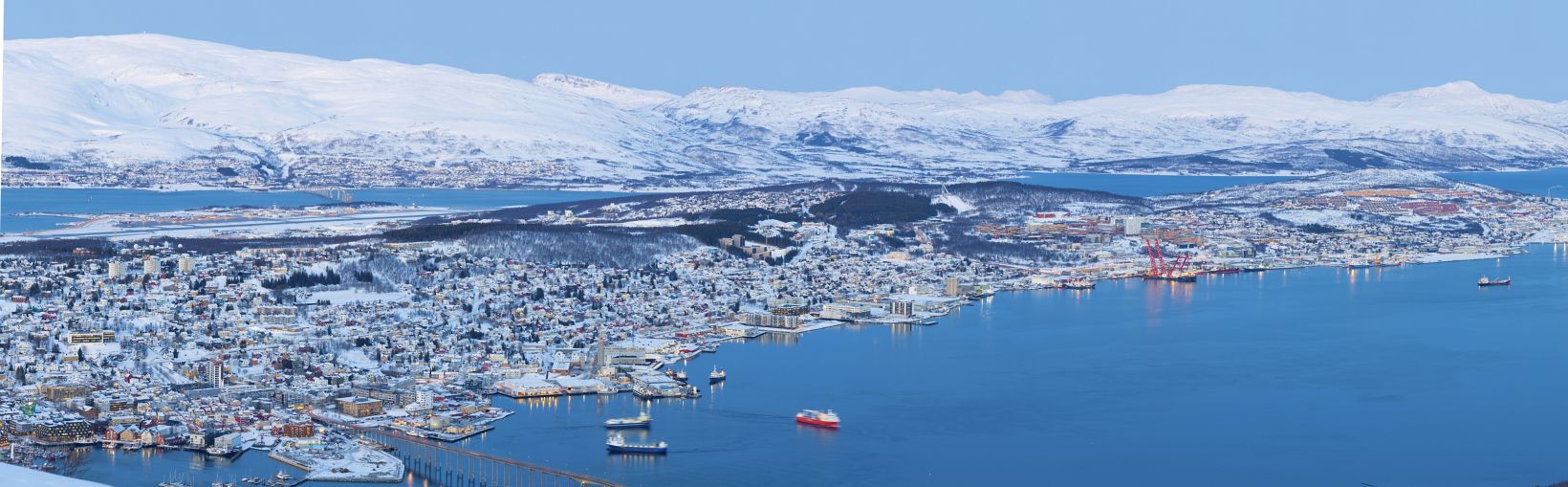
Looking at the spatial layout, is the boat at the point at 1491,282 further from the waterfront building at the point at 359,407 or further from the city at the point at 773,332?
the waterfront building at the point at 359,407

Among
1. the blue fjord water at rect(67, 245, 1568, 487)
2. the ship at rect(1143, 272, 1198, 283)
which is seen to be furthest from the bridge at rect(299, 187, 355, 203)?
the blue fjord water at rect(67, 245, 1568, 487)

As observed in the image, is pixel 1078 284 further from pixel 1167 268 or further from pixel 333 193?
pixel 333 193

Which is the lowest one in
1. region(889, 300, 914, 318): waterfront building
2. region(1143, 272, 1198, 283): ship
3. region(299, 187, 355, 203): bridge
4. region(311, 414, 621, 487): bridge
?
region(311, 414, 621, 487): bridge

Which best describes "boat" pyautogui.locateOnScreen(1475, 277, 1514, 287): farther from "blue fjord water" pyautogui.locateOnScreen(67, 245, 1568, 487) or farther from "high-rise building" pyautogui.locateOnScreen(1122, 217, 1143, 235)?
"high-rise building" pyautogui.locateOnScreen(1122, 217, 1143, 235)

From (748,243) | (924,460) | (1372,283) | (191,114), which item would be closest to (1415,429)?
(924,460)

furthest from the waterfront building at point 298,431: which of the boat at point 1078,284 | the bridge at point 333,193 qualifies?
the bridge at point 333,193

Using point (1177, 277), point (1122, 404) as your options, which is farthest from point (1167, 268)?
point (1122, 404)
